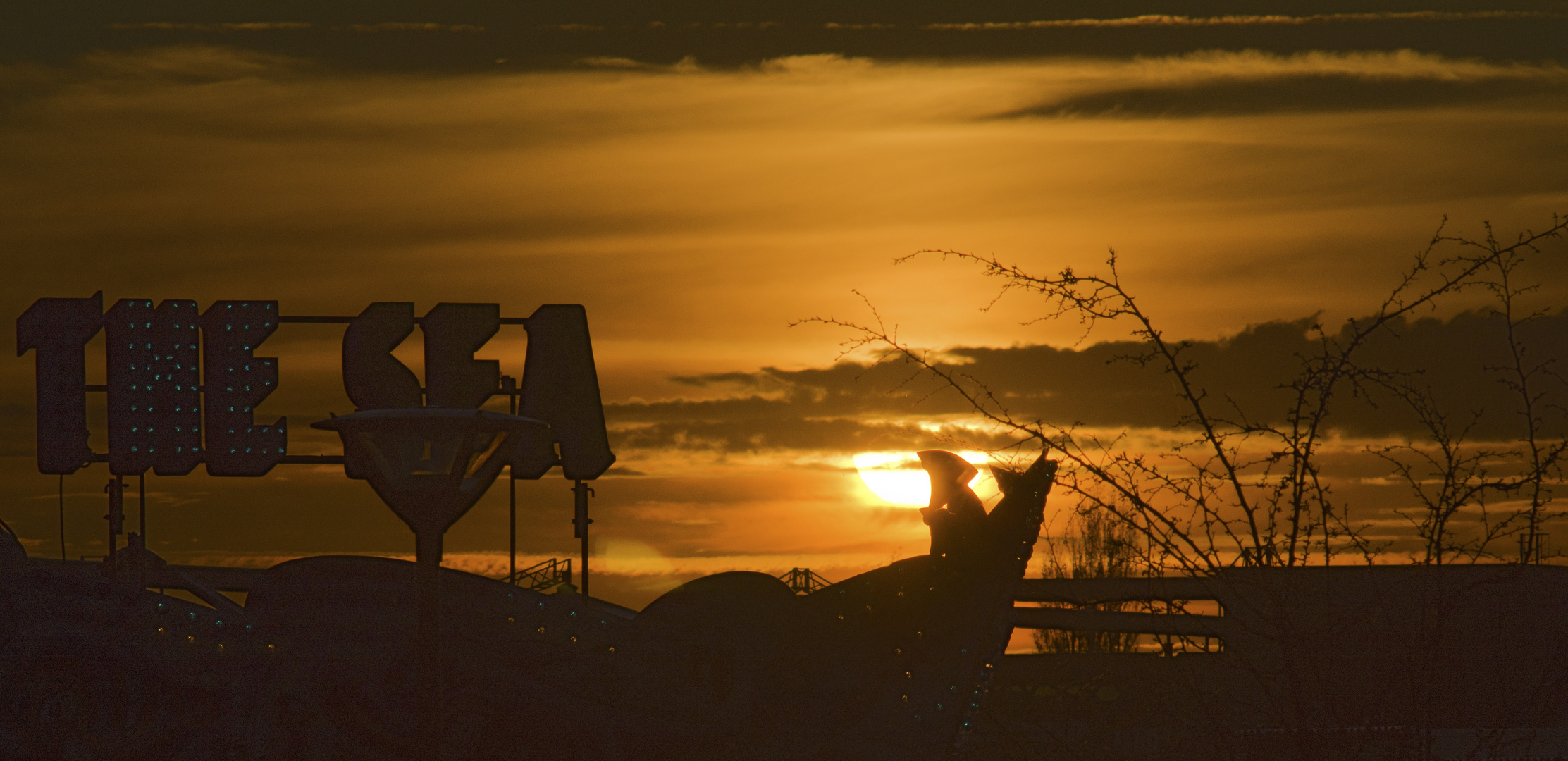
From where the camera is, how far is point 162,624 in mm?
16281

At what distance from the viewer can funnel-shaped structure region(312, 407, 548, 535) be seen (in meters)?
10.0

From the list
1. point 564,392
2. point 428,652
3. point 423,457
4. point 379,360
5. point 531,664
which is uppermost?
point 379,360

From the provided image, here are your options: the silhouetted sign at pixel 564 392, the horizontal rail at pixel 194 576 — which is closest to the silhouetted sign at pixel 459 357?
the silhouetted sign at pixel 564 392

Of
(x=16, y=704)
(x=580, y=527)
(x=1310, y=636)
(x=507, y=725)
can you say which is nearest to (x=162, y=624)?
(x=16, y=704)

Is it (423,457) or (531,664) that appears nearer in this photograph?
(423,457)

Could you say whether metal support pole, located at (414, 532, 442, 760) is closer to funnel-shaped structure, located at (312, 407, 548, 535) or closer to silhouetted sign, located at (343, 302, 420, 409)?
funnel-shaped structure, located at (312, 407, 548, 535)

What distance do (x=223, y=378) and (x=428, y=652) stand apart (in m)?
14.0

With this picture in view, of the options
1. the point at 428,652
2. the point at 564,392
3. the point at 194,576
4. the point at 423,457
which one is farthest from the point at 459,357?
the point at 428,652

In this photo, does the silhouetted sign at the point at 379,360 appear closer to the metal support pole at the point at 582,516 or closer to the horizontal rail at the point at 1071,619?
the metal support pole at the point at 582,516

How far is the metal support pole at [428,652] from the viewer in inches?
392

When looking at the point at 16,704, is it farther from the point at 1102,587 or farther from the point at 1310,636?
the point at 1310,636

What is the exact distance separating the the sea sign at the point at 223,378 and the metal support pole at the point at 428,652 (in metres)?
11.7

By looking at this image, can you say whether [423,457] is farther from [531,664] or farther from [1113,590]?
[531,664]

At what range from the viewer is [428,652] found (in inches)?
394
